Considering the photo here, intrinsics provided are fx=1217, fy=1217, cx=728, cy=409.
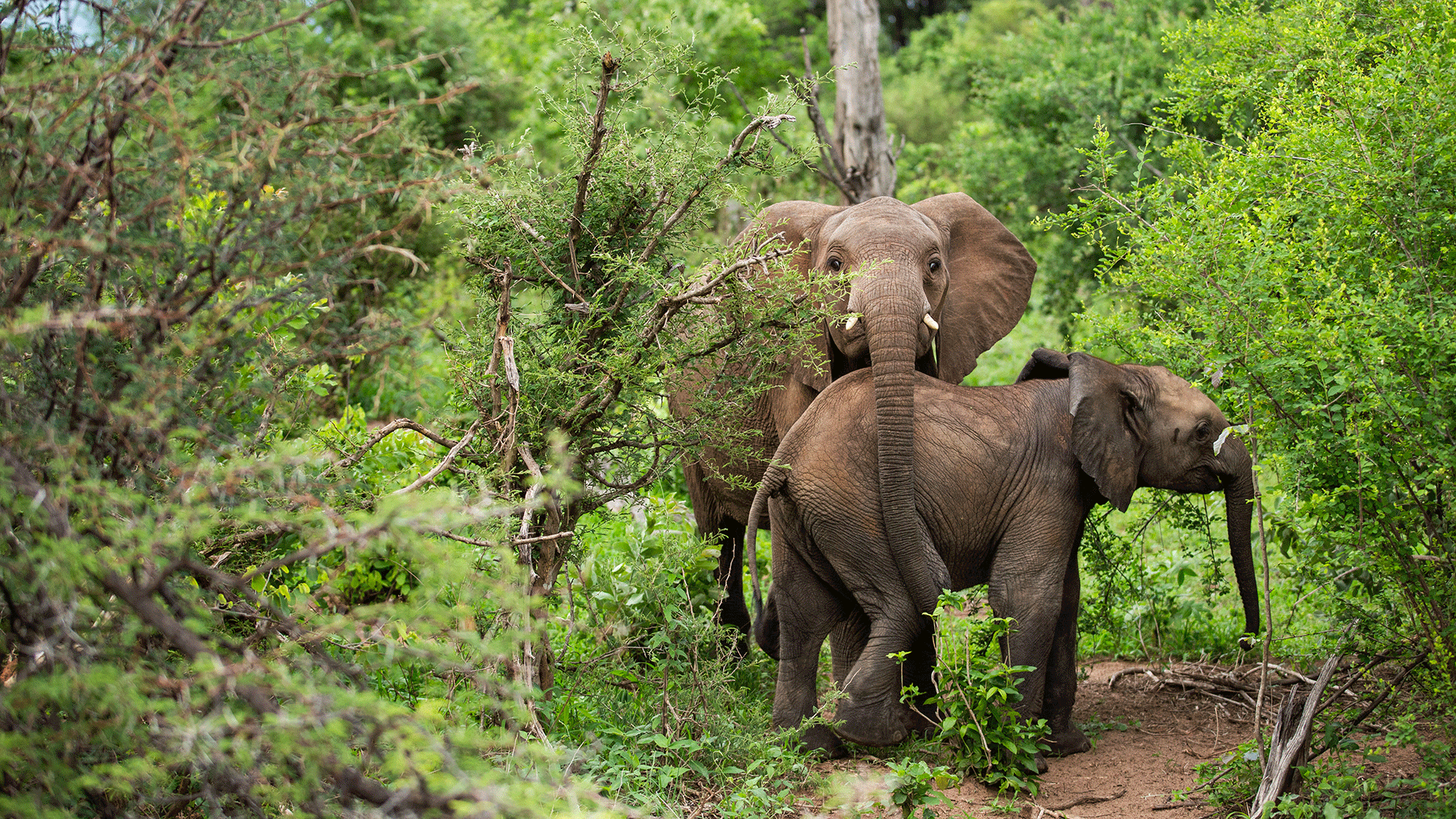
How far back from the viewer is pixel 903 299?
18.7ft

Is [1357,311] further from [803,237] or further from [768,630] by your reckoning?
[768,630]

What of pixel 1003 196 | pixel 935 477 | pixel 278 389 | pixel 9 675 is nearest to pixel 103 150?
pixel 278 389

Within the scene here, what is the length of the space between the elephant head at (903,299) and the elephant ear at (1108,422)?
2.27 feet

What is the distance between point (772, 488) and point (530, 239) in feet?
5.25

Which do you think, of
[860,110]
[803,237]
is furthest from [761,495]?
[860,110]

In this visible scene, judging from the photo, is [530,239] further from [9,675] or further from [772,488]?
[9,675]

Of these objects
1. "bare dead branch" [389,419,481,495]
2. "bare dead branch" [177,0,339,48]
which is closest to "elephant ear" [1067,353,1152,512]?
"bare dead branch" [389,419,481,495]

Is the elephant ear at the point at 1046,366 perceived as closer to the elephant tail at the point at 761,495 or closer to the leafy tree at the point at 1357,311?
the leafy tree at the point at 1357,311

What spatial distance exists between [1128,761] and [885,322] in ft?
8.11

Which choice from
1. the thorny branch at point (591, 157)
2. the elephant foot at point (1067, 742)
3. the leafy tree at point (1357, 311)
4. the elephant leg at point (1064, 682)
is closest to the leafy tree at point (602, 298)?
the thorny branch at point (591, 157)

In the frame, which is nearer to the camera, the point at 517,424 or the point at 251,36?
the point at 251,36

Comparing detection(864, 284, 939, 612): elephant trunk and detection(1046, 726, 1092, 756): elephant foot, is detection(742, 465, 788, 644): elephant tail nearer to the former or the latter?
detection(864, 284, 939, 612): elephant trunk

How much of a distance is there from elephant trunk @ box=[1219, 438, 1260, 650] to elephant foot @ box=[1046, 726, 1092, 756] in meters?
1.00

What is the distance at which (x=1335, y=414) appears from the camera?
450 cm
